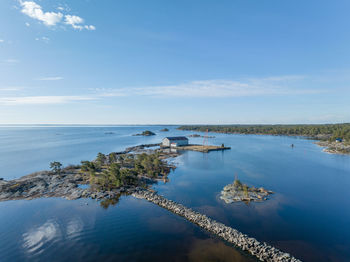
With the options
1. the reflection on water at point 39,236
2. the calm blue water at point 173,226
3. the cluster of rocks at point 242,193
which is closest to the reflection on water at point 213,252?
the calm blue water at point 173,226

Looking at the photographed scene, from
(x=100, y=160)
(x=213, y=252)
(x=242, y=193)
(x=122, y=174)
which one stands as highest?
(x=122, y=174)

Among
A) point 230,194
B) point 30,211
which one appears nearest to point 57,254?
point 30,211

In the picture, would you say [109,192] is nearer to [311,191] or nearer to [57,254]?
[57,254]

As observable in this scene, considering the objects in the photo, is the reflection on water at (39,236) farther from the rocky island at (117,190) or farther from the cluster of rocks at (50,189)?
the cluster of rocks at (50,189)

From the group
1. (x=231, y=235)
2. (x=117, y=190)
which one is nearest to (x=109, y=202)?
(x=117, y=190)

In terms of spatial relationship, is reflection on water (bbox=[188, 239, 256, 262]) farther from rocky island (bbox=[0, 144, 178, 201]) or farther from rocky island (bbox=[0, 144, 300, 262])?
rocky island (bbox=[0, 144, 178, 201])

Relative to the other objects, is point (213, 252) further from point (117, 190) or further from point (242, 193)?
point (117, 190)
